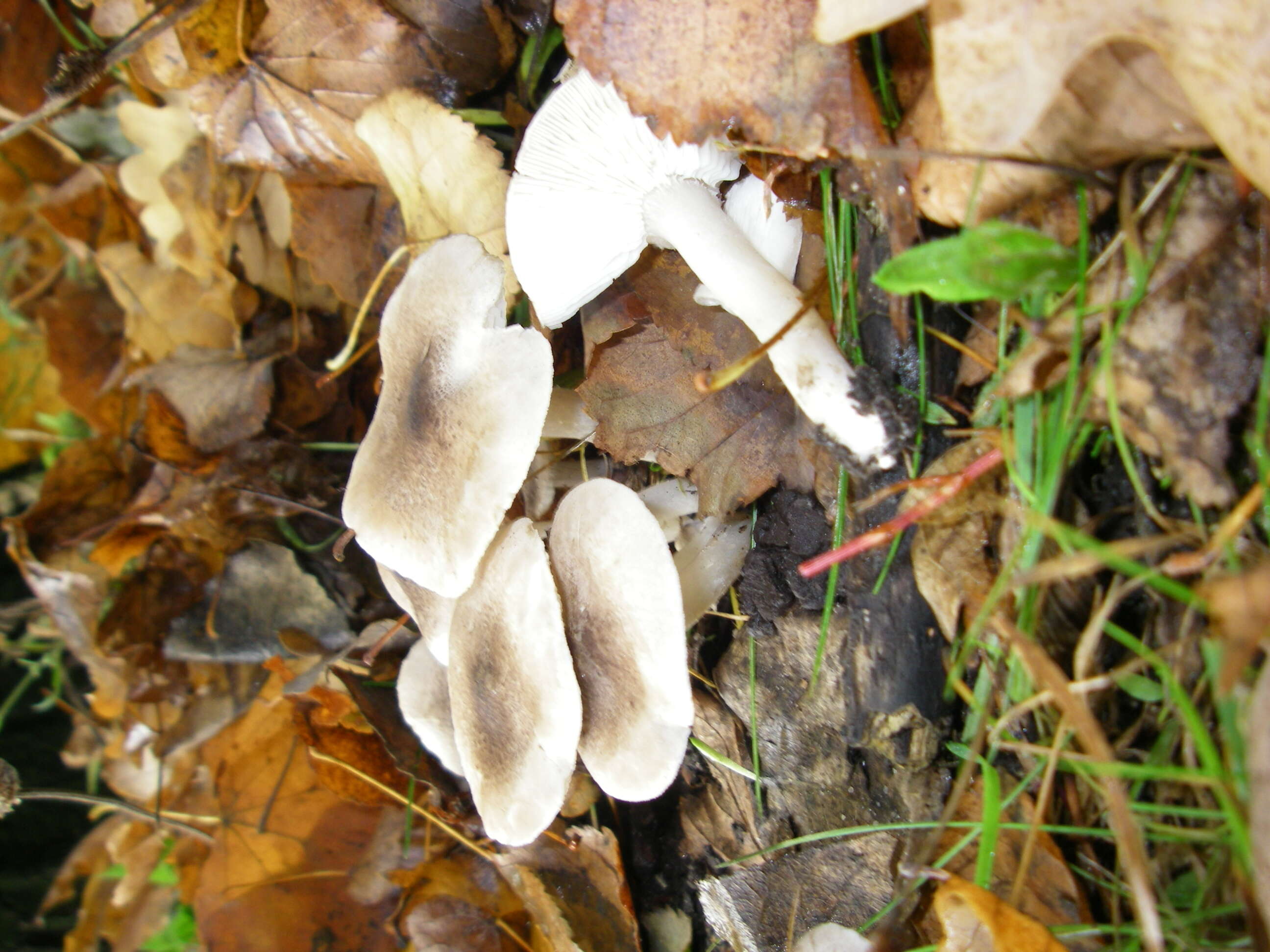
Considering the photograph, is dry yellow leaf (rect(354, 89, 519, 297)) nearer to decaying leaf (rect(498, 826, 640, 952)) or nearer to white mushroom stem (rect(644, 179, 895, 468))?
white mushroom stem (rect(644, 179, 895, 468))

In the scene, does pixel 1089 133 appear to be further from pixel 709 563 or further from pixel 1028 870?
pixel 1028 870

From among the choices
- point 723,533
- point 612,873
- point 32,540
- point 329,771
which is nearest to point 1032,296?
point 723,533

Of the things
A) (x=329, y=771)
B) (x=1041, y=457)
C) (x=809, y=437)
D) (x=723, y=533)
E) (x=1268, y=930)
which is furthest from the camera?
(x=329, y=771)

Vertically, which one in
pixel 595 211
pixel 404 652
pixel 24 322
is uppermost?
pixel 595 211

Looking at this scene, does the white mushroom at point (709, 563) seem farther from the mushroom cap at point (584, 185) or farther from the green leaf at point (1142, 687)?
the green leaf at point (1142, 687)

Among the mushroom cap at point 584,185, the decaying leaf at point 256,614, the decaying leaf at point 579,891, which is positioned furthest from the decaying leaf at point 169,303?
the decaying leaf at point 579,891

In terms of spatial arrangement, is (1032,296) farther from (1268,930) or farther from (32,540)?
(32,540)

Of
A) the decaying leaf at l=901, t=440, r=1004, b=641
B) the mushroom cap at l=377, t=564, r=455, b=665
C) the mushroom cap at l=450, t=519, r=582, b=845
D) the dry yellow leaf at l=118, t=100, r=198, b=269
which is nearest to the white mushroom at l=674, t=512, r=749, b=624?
the mushroom cap at l=450, t=519, r=582, b=845
